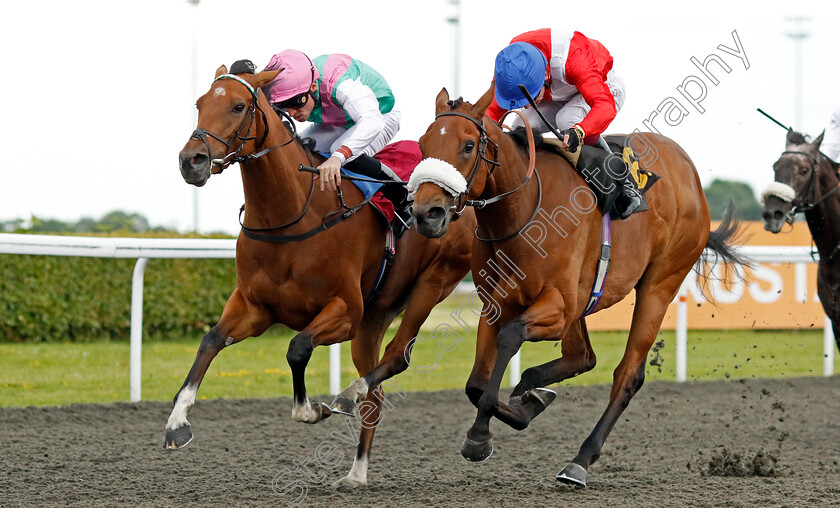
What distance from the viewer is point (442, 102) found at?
368 cm

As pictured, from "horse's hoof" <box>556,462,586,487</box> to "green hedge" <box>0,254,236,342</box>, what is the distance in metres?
5.91

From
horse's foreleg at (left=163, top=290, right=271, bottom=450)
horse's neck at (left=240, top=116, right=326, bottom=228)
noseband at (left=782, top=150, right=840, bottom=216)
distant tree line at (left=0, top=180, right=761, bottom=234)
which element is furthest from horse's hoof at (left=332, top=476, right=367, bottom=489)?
noseband at (left=782, top=150, right=840, bottom=216)

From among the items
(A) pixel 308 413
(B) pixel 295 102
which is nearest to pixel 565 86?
(B) pixel 295 102

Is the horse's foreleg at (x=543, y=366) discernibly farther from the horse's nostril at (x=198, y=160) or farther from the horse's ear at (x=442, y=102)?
the horse's nostril at (x=198, y=160)

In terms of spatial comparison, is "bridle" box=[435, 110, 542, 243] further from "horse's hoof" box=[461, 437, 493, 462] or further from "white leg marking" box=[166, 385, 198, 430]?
"white leg marking" box=[166, 385, 198, 430]

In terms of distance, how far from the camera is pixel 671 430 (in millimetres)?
6027

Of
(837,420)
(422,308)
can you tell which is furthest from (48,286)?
(837,420)

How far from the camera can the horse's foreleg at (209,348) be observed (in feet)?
11.9

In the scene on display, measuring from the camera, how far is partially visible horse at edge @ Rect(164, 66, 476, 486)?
146 inches

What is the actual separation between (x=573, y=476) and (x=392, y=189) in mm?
1525

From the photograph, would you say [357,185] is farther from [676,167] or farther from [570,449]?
[570,449]

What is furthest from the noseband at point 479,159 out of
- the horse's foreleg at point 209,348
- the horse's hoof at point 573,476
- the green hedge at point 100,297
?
the green hedge at point 100,297

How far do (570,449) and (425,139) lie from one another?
2572mm

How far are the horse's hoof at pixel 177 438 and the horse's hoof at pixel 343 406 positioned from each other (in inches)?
23.7
